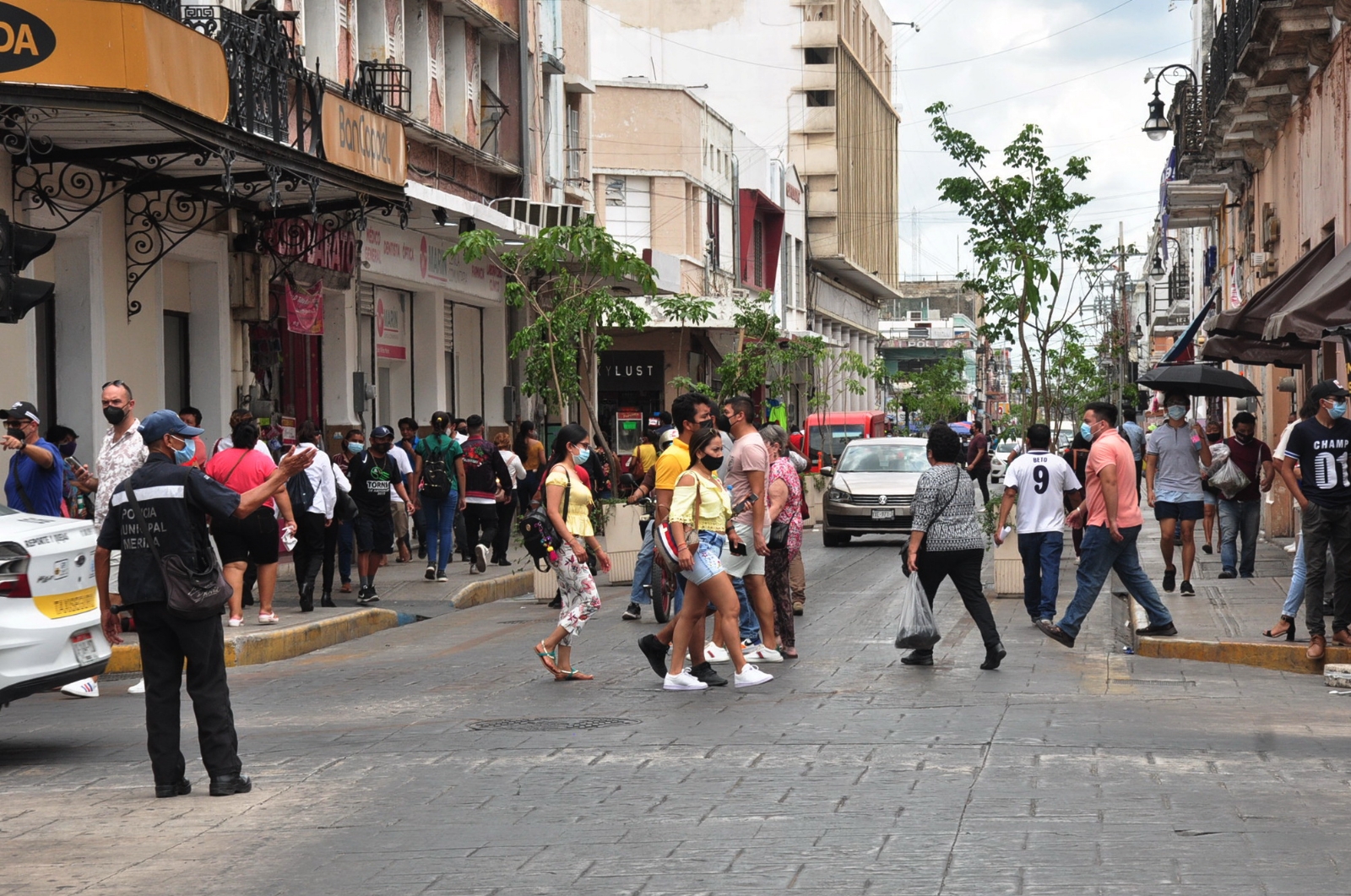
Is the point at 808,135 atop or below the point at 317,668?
atop

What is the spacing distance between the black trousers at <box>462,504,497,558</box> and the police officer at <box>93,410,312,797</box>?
12.3 metres

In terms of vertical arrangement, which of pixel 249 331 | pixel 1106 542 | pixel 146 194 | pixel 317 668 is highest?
pixel 146 194

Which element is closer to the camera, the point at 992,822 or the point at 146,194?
the point at 992,822

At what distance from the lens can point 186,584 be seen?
26.3 ft

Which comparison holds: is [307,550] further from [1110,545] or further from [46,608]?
[1110,545]

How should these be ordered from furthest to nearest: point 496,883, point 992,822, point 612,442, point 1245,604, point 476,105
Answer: point 612,442 → point 476,105 → point 1245,604 → point 992,822 → point 496,883

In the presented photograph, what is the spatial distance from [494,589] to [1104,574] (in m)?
7.80

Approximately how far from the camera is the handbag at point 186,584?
8.00 metres

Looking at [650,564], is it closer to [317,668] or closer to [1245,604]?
[317,668]

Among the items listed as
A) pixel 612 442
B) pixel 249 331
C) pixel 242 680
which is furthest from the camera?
pixel 612 442

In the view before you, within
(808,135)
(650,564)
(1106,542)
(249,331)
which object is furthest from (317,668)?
(808,135)

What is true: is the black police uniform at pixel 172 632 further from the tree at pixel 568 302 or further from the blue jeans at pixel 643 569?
the tree at pixel 568 302

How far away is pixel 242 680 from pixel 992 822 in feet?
22.8

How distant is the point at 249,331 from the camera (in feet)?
71.3
